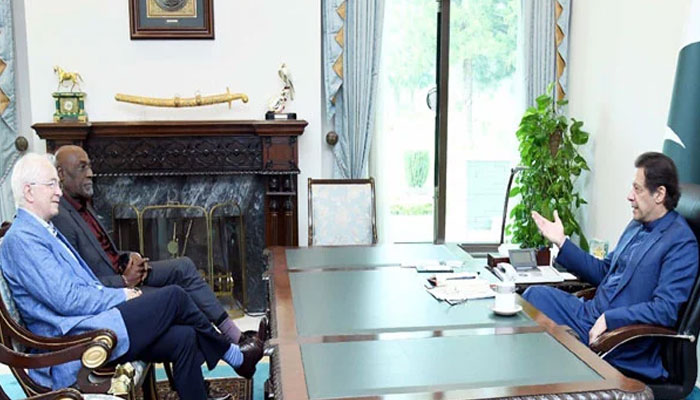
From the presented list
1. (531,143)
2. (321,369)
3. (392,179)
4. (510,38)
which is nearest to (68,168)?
(321,369)

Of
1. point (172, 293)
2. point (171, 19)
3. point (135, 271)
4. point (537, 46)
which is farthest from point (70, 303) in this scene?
point (537, 46)

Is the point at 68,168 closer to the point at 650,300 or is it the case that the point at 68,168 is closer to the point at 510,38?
the point at 650,300

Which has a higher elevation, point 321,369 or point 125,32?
point 125,32

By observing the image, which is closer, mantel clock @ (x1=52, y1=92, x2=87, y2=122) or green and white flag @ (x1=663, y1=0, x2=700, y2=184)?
green and white flag @ (x1=663, y1=0, x2=700, y2=184)

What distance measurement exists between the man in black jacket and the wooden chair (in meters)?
0.65

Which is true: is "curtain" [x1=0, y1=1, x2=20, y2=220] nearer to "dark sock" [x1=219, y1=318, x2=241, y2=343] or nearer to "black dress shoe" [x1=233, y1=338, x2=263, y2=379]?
"dark sock" [x1=219, y1=318, x2=241, y2=343]

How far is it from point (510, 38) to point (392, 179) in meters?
1.41

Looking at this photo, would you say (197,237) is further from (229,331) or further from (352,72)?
(352,72)

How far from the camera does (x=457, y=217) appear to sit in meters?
5.13

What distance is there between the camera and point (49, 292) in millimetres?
2336

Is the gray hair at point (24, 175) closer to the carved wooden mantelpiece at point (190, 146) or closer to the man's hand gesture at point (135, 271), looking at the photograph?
the man's hand gesture at point (135, 271)

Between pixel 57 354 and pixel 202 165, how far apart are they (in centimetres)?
228

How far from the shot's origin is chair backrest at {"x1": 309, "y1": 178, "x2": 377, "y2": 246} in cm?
393

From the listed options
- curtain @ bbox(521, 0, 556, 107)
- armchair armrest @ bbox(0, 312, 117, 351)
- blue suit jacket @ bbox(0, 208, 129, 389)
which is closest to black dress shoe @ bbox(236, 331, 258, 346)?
blue suit jacket @ bbox(0, 208, 129, 389)
